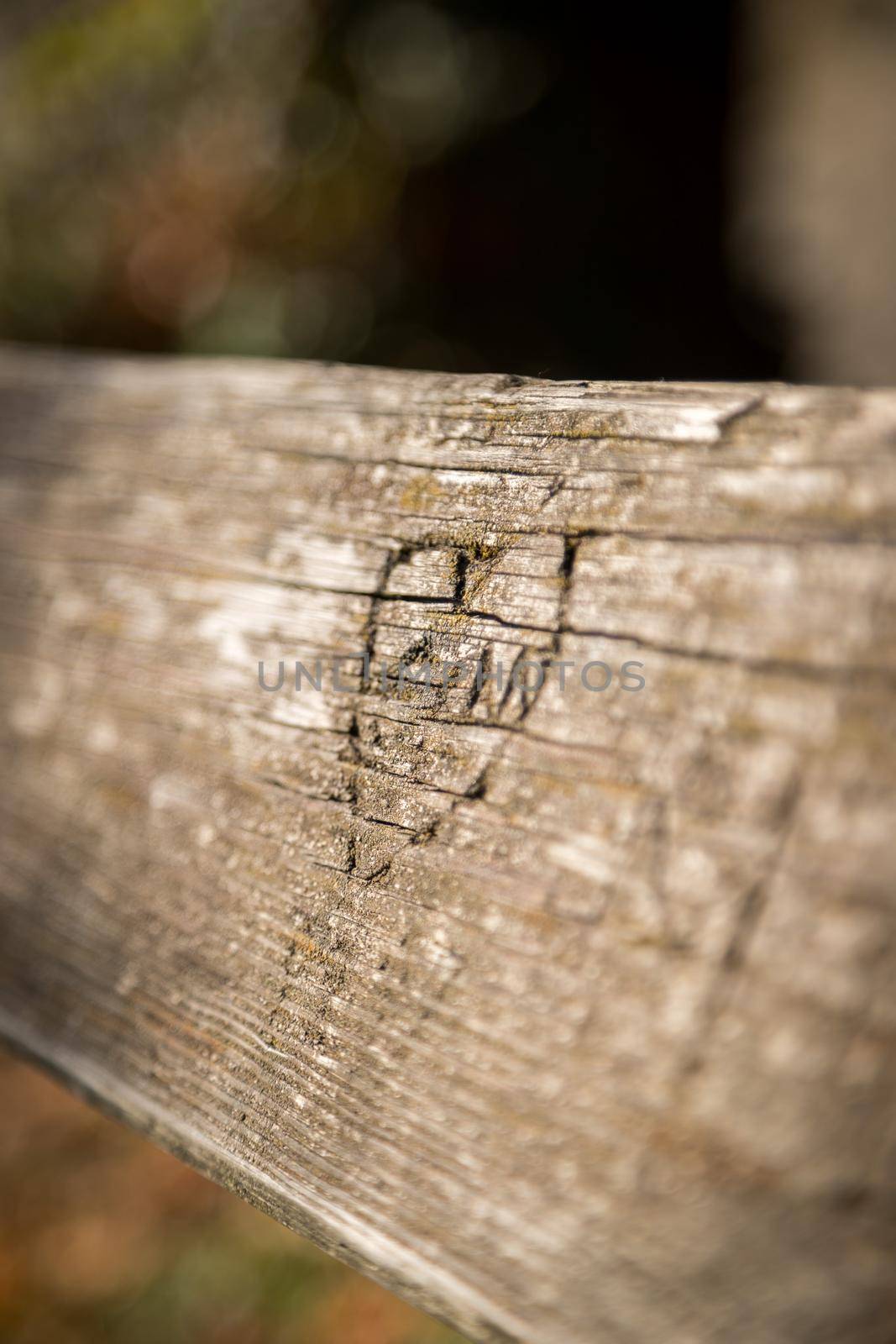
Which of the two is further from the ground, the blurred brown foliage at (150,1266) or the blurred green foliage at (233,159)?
the blurred green foliage at (233,159)

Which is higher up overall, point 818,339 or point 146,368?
point 818,339

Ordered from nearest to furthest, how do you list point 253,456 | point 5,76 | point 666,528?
point 666,528
point 253,456
point 5,76

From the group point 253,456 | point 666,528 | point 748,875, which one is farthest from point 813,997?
point 253,456

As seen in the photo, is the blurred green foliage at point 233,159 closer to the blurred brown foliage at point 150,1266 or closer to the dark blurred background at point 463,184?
the dark blurred background at point 463,184

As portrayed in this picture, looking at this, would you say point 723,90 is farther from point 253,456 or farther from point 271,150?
point 253,456

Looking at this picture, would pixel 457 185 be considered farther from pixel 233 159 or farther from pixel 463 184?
pixel 233 159

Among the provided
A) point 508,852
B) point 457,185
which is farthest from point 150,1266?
point 457,185

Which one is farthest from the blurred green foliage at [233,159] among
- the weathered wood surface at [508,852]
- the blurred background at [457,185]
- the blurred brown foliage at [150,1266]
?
the blurred brown foliage at [150,1266]
